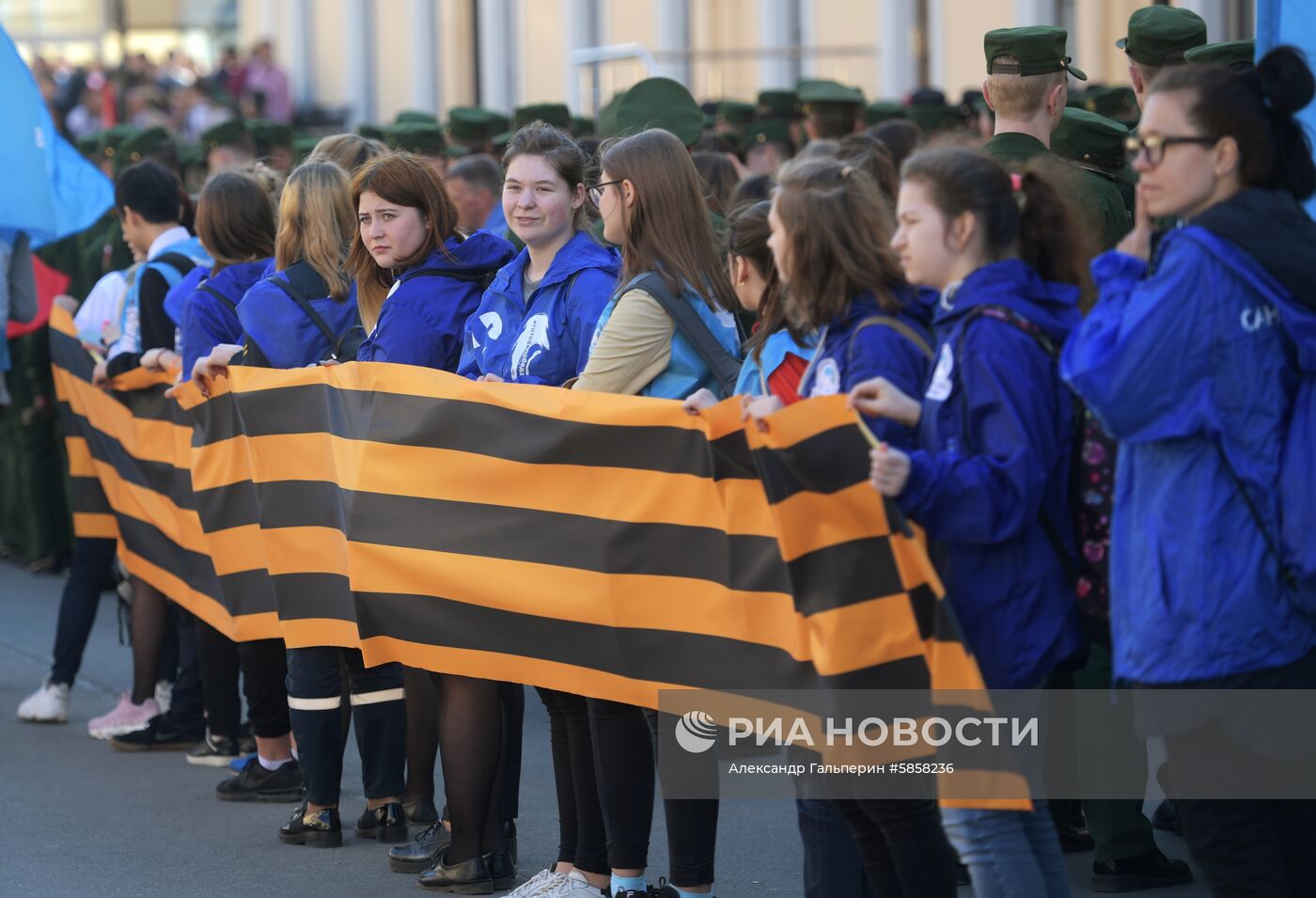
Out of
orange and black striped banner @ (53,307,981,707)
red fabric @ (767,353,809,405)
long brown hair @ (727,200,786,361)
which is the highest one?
long brown hair @ (727,200,786,361)

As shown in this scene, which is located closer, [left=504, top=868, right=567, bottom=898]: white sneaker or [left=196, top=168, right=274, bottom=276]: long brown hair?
[left=504, top=868, right=567, bottom=898]: white sneaker

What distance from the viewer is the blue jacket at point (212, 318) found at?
6402 millimetres

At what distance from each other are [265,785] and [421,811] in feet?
2.56

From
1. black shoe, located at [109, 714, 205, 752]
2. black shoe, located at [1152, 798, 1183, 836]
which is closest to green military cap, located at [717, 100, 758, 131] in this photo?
black shoe, located at [109, 714, 205, 752]

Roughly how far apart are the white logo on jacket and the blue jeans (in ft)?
6.16

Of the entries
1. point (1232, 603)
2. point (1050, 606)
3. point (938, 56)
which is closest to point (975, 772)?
point (1050, 606)

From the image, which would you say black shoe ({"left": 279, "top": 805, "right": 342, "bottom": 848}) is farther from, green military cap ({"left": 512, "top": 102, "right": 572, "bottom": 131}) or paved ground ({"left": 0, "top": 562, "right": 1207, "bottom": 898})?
green military cap ({"left": 512, "top": 102, "right": 572, "bottom": 131})

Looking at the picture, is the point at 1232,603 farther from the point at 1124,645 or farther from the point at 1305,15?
the point at 1305,15

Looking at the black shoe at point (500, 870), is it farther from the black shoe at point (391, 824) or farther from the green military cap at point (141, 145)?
the green military cap at point (141, 145)

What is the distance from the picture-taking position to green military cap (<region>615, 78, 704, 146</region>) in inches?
343

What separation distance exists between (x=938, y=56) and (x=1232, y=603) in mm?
13117

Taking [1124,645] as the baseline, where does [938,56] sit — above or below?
above

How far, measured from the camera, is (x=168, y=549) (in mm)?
6992

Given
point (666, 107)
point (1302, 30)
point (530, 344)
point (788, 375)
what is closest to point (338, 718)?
point (530, 344)
